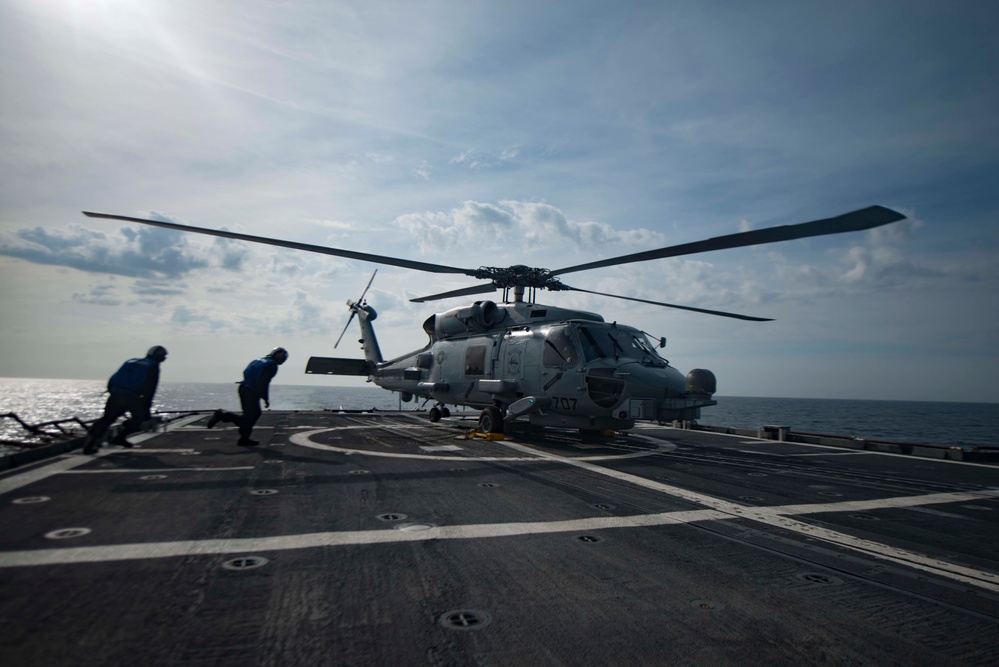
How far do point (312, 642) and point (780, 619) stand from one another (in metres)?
3.08

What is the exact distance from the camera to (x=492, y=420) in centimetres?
1507

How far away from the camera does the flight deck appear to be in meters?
3.00

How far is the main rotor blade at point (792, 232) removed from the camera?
6.66 meters

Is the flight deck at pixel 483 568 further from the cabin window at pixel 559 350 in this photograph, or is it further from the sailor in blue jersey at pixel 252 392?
the cabin window at pixel 559 350

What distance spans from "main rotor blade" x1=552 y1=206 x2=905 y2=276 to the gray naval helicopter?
0.03m

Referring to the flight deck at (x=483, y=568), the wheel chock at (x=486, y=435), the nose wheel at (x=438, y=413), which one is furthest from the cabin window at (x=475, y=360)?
the flight deck at (x=483, y=568)

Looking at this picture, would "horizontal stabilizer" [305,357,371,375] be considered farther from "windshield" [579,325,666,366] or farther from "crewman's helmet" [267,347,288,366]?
"windshield" [579,325,666,366]

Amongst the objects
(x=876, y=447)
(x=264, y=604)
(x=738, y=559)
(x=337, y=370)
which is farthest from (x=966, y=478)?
(x=337, y=370)

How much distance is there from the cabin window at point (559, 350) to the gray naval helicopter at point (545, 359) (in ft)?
0.09

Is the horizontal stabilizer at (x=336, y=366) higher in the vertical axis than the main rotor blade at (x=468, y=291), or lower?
lower

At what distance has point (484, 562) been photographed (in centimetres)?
442

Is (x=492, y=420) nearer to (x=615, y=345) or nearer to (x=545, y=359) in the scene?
(x=545, y=359)

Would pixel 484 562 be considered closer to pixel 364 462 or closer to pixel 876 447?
pixel 364 462

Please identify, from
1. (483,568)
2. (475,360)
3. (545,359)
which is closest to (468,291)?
(475,360)
